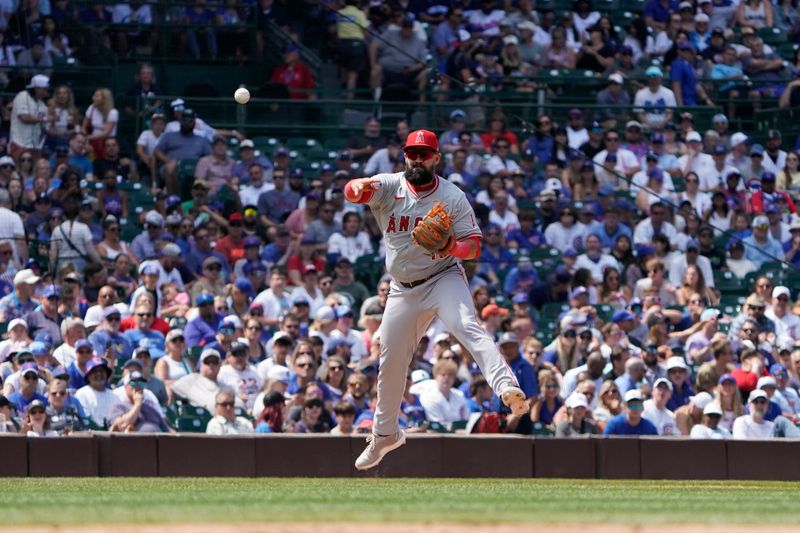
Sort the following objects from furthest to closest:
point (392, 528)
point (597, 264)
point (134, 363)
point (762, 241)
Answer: point (762, 241) < point (597, 264) < point (134, 363) < point (392, 528)

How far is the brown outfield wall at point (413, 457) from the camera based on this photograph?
36.7ft

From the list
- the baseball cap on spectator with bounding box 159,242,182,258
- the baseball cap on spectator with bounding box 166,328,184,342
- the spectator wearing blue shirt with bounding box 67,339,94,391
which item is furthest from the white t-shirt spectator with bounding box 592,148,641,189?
the spectator wearing blue shirt with bounding box 67,339,94,391

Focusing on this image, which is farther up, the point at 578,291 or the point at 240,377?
the point at 578,291

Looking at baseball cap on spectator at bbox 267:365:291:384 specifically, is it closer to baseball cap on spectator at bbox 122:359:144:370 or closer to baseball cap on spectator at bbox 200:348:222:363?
baseball cap on spectator at bbox 200:348:222:363

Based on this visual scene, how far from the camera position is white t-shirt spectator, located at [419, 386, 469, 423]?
1291 centimetres

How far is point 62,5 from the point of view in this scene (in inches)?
721

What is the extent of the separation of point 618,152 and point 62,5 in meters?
7.00

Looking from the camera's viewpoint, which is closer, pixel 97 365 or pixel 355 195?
pixel 355 195

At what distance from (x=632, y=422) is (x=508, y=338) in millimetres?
1580

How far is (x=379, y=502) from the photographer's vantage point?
25.1 ft

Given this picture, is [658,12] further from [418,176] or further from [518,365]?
[418,176]

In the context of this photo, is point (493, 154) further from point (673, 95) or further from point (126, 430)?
point (126, 430)

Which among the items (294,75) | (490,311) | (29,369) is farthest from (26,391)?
(294,75)

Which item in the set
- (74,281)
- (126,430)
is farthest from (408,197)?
(74,281)
